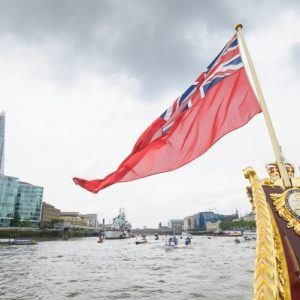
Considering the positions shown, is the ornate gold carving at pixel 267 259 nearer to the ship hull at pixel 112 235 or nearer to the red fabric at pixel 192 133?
the red fabric at pixel 192 133

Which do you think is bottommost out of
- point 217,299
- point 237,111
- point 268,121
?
point 217,299

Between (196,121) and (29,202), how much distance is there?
146171 mm

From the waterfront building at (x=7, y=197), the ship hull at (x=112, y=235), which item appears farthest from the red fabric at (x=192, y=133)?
the waterfront building at (x=7, y=197)

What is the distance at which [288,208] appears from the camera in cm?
423

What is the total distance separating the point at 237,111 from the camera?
21.5 feet

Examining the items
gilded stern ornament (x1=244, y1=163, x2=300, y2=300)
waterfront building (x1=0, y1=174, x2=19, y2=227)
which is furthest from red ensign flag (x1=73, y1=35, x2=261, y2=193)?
waterfront building (x1=0, y1=174, x2=19, y2=227)

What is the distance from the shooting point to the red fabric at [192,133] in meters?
6.33

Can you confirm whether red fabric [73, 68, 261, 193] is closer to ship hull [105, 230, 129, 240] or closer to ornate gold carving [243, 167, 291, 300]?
ornate gold carving [243, 167, 291, 300]

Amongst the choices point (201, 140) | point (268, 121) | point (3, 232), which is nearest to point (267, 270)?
point (268, 121)

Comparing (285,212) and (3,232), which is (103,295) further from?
(3,232)

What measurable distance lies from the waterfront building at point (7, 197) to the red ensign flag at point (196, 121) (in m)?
132

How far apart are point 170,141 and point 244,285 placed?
1856 centimetres

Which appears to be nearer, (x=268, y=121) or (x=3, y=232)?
(x=268, y=121)

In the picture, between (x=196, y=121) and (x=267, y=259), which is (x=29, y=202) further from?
(x=267, y=259)
